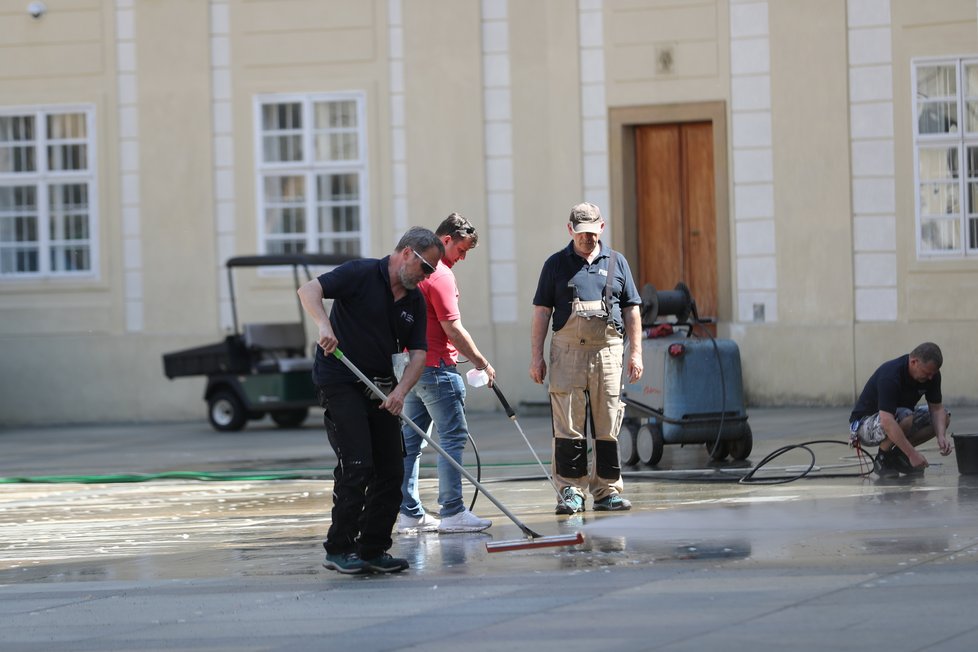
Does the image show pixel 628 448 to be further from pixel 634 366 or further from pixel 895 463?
pixel 634 366

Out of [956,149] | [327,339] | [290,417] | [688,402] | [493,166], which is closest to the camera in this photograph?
[327,339]

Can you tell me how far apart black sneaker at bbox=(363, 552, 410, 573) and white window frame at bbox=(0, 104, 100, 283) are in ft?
43.3

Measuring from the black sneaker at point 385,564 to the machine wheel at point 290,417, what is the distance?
35.8 feet

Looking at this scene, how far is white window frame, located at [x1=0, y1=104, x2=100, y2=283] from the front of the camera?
20.1m

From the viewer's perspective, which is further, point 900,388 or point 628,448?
point 628,448

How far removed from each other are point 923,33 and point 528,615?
1272 cm


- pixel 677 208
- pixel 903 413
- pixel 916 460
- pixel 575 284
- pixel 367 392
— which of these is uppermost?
pixel 677 208

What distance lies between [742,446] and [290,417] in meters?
7.47

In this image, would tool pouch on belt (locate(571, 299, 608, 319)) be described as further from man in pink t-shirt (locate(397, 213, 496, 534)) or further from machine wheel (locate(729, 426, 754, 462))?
machine wheel (locate(729, 426, 754, 462))

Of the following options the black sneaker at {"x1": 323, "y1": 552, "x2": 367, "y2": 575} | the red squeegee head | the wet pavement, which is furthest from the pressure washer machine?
the black sneaker at {"x1": 323, "y1": 552, "x2": 367, "y2": 575}

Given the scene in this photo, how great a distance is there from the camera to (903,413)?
11.1m

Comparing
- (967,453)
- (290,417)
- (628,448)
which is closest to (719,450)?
(628,448)

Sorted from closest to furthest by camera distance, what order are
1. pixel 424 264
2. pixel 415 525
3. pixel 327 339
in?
pixel 327 339 < pixel 424 264 < pixel 415 525

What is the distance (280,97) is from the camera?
64.3ft
